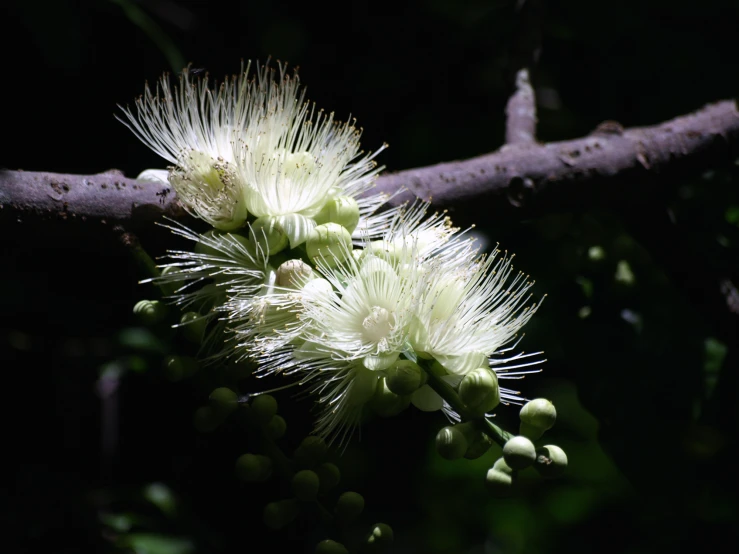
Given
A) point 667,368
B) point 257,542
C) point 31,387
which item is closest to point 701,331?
point 667,368

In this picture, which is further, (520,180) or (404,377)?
(520,180)

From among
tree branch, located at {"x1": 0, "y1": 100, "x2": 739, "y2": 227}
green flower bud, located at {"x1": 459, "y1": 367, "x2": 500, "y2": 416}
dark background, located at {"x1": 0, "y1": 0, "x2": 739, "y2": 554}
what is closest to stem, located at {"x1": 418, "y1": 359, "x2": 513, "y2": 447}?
green flower bud, located at {"x1": 459, "y1": 367, "x2": 500, "y2": 416}

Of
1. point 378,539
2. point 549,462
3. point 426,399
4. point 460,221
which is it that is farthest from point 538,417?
point 460,221

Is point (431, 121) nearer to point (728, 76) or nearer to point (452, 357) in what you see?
point (728, 76)

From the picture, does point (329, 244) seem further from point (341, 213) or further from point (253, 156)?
point (253, 156)

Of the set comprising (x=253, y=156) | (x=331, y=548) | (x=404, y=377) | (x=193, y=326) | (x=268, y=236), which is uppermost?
(x=253, y=156)

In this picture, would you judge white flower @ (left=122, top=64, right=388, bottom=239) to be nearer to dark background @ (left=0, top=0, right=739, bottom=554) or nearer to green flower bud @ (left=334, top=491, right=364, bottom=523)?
dark background @ (left=0, top=0, right=739, bottom=554)

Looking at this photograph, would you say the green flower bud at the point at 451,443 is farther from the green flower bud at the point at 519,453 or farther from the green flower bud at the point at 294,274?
the green flower bud at the point at 294,274
